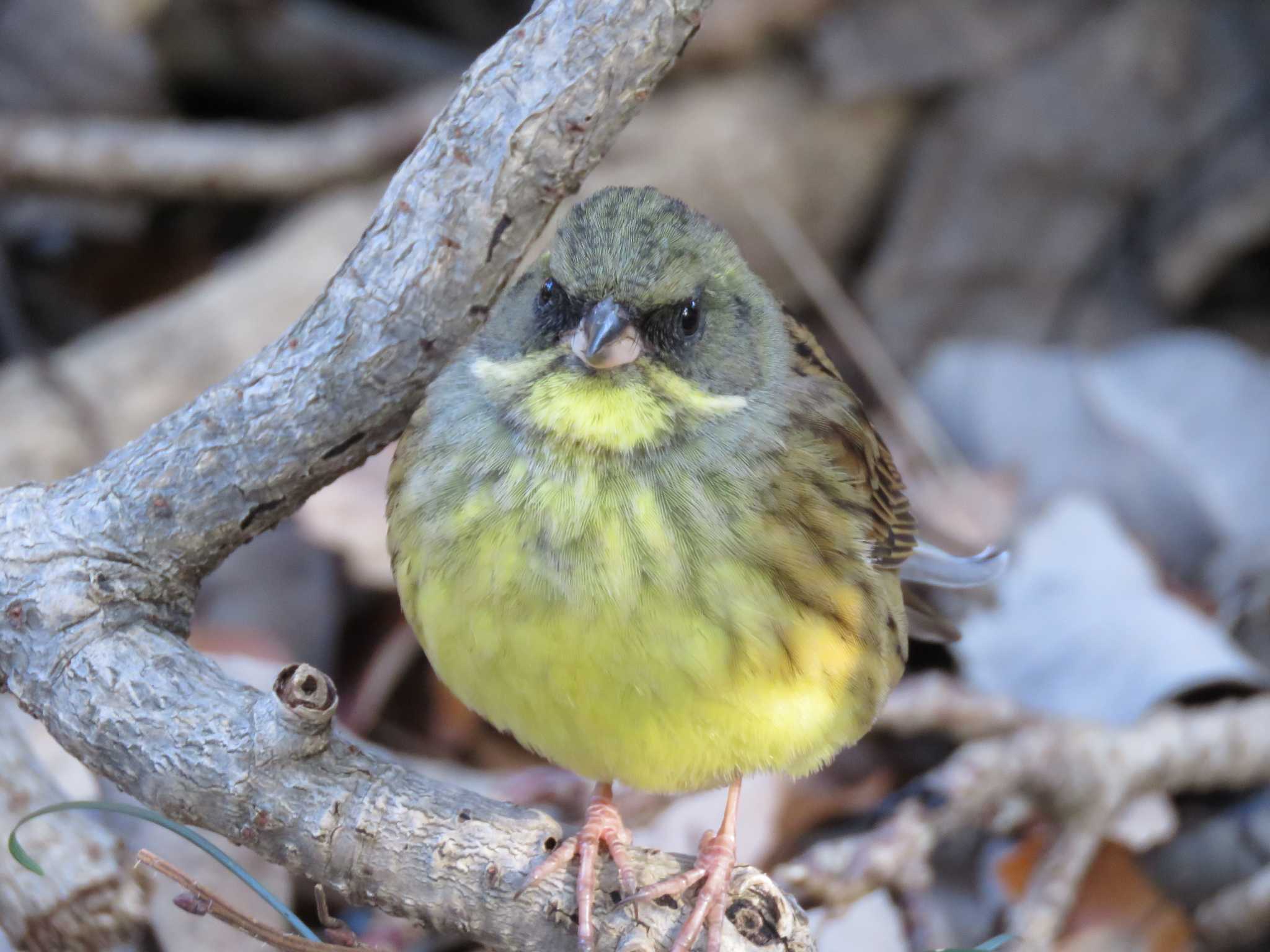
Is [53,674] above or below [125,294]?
below

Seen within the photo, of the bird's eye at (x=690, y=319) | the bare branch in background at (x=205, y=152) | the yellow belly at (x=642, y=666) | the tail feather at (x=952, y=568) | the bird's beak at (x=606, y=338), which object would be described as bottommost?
the yellow belly at (x=642, y=666)

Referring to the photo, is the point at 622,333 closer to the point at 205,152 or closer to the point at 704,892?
the point at 704,892

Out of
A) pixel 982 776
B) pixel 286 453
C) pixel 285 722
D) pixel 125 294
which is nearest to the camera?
pixel 285 722

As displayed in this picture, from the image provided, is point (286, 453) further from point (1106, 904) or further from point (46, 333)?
point (46, 333)

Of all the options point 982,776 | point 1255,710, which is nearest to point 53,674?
point 982,776

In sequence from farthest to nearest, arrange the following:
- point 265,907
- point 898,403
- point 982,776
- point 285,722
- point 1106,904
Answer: point 898,403 → point 1106,904 → point 982,776 → point 265,907 → point 285,722

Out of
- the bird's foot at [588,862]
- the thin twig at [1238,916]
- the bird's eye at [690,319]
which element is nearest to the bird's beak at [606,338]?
the bird's eye at [690,319]

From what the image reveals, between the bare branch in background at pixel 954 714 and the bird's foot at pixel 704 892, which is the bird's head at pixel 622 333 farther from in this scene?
the bare branch in background at pixel 954 714
